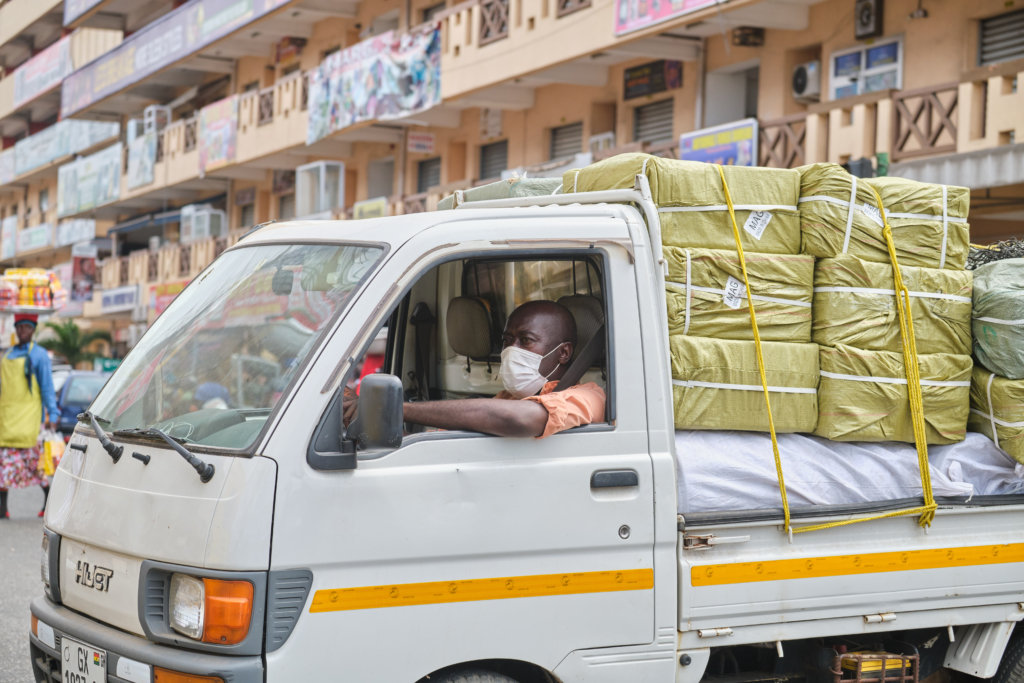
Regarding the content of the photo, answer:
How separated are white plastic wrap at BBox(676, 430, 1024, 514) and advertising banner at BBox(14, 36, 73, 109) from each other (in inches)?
1656

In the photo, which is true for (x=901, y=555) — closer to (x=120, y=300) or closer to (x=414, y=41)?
(x=414, y=41)

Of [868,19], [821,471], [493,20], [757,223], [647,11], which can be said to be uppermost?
[493,20]

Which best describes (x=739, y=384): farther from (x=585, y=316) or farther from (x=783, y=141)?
(x=783, y=141)

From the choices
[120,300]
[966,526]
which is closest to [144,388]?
[966,526]

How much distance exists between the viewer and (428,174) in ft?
81.9

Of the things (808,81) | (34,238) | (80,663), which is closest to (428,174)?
(808,81)

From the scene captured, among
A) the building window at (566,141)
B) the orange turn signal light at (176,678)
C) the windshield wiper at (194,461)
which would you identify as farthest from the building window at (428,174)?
the orange turn signal light at (176,678)

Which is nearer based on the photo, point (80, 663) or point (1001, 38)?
point (80, 663)

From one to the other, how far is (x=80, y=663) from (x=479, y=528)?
49.9 inches

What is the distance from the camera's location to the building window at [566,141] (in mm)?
19984

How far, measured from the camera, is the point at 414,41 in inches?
788

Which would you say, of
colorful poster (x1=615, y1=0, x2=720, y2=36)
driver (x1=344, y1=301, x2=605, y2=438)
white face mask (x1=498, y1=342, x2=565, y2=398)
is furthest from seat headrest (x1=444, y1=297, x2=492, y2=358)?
colorful poster (x1=615, y1=0, x2=720, y2=36)

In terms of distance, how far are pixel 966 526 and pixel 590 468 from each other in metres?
1.55

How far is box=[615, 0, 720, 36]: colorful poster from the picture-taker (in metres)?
13.6
